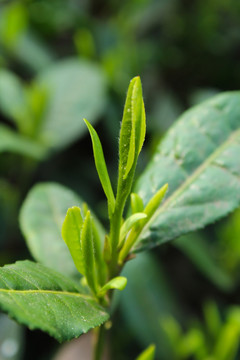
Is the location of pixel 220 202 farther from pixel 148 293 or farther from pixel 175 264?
pixel 175 264

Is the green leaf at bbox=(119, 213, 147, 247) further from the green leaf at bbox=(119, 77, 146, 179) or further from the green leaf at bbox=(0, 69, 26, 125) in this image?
the green leaf at bbox=(0, 69, 26, 125)

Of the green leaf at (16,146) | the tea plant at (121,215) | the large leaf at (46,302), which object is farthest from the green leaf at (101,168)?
the green leaf at (16,146)

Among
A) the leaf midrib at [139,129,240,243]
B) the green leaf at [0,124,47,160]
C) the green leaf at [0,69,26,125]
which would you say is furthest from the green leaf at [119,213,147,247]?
the green leaf at [0,69,26,125]

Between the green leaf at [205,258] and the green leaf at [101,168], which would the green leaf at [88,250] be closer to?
the green leaf at [101,168]

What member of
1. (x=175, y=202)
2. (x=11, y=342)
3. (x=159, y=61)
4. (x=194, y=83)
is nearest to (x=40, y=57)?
(x=159, y=61)

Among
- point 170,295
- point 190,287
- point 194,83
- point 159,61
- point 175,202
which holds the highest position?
point 175,202

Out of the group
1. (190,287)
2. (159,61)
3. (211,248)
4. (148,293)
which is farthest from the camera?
(159,61)

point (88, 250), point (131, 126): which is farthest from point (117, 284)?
point (131, 126)
